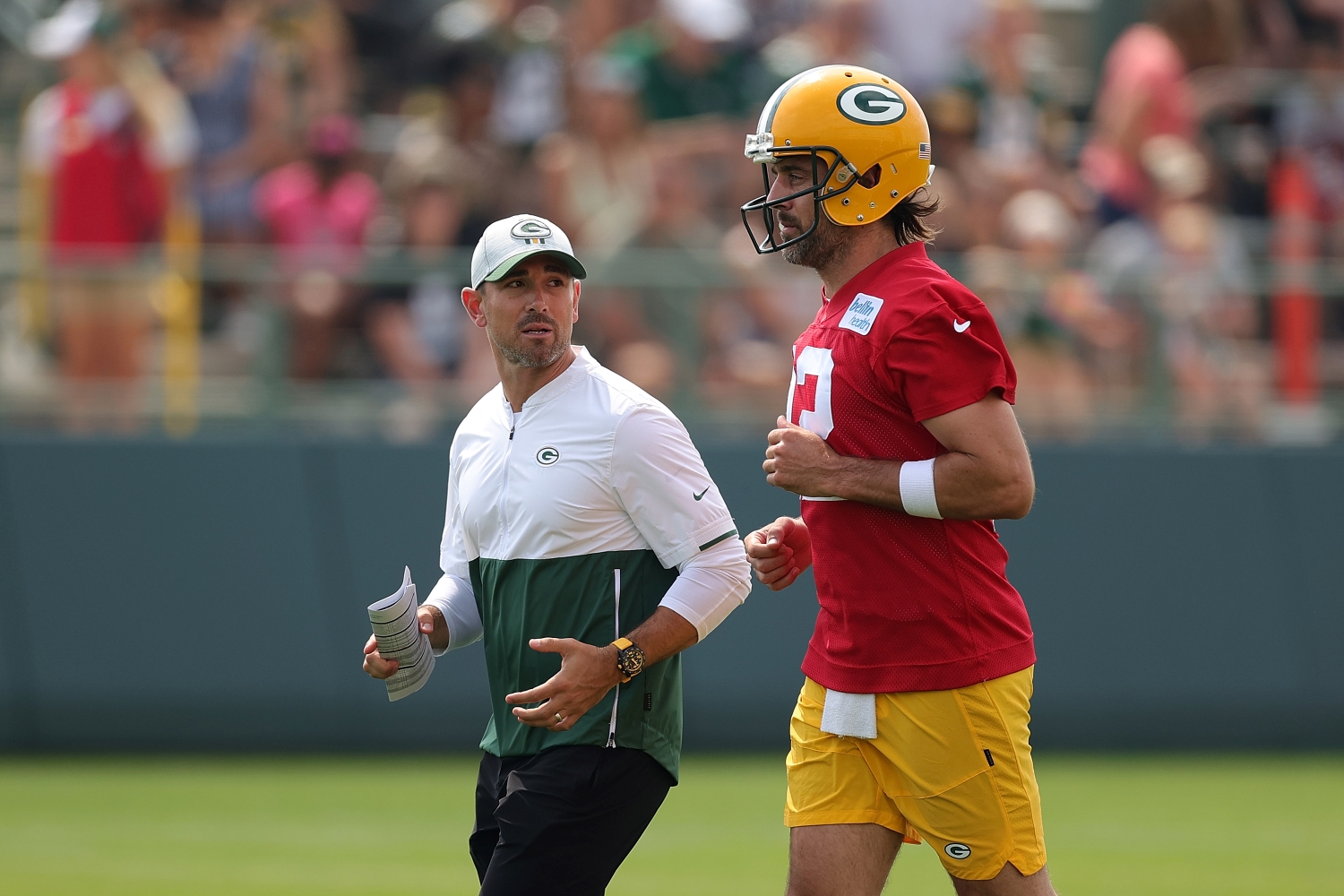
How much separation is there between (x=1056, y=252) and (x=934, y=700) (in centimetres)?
739

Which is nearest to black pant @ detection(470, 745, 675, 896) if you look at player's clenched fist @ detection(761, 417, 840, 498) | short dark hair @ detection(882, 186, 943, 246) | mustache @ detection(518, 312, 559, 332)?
player's clenched fist @ detection(761, 417, 840, 498)

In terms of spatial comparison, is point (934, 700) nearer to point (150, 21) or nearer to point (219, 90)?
point (219, 90)

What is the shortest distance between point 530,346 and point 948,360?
1290 millimetres

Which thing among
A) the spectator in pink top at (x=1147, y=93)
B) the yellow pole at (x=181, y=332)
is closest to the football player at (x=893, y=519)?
the yellow pole at (x=181, y=332)

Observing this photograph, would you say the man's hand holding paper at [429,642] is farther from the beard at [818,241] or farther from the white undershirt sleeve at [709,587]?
the beard at [818,241]

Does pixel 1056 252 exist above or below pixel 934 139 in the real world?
below

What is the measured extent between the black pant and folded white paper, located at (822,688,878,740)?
1.82 ft

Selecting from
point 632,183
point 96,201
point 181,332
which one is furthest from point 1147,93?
point 96,201

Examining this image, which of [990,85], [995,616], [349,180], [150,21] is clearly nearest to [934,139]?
[990,85]

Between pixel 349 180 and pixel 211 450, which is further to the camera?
pixel 349 180

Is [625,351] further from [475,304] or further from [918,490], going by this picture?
[918,490]

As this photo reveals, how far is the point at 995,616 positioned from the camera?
484cm

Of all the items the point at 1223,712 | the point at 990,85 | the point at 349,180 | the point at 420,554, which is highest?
the point at 990,85

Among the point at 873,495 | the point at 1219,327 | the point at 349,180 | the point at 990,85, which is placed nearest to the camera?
the point at 873,495
